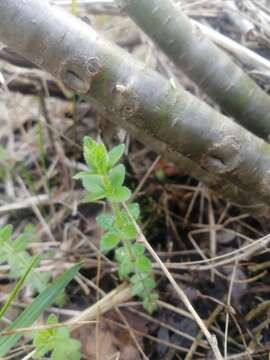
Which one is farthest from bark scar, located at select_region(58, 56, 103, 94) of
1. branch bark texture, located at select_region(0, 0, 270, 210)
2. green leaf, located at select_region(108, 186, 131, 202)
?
green leaf, located at select_region(108, 186, 131, 202)

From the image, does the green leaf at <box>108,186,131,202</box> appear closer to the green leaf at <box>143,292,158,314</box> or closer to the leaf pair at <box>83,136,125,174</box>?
the leaf pair at <box>83,136,125,174</box>

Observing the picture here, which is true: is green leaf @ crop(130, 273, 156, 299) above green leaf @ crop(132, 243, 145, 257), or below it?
below

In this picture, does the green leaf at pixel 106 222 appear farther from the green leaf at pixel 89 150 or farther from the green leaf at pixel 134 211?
the green leaf at pixel 89 150

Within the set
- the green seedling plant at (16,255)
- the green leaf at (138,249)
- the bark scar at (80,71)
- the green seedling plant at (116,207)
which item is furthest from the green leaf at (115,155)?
the green seedling plant at (16,255)

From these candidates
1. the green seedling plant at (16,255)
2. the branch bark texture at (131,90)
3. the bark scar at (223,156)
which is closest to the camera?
the branch bark texture at (131,90)

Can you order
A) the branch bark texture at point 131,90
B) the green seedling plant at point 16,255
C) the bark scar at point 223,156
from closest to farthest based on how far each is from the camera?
1. the branch bark texture at point 131,90
2. the bark scar at point 223,156
3. the green seedling plant at point 16,255

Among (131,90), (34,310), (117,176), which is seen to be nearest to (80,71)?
(131,90)

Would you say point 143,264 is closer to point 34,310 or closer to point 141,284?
point 141,284
